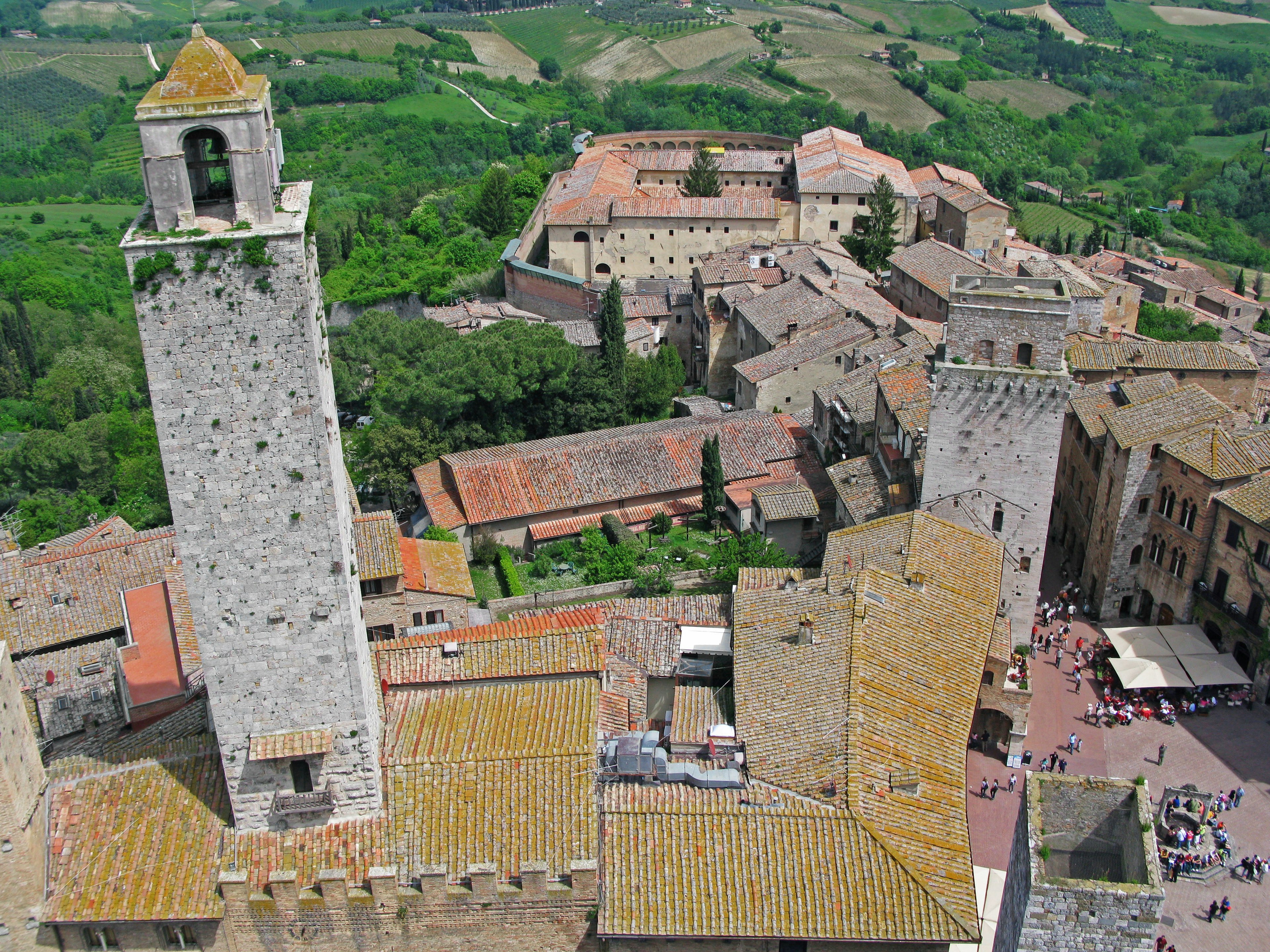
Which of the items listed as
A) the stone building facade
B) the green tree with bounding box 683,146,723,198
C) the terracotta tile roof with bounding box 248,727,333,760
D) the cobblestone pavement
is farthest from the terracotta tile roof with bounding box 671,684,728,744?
the green tree with bounding box 683,146,723,198

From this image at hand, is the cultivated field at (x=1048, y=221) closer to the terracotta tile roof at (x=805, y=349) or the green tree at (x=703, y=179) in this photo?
the green tree at (x=703, y=179)

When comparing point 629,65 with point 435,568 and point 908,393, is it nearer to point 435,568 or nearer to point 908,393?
point 908,393

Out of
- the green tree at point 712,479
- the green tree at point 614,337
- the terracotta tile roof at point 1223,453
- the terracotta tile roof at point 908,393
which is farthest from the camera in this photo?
the green tree at point 614,337

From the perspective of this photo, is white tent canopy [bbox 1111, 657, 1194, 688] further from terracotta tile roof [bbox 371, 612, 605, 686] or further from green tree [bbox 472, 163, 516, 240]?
green tree [bbox 472, 163, 516, 240]

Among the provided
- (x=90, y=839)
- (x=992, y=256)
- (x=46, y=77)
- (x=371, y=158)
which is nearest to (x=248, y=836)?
(x=90, y=839)

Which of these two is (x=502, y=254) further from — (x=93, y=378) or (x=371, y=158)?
(x=371, y=158)

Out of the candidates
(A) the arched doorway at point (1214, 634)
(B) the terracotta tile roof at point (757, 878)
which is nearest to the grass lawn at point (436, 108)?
(A) the arched doorway at point (1214, 634)
